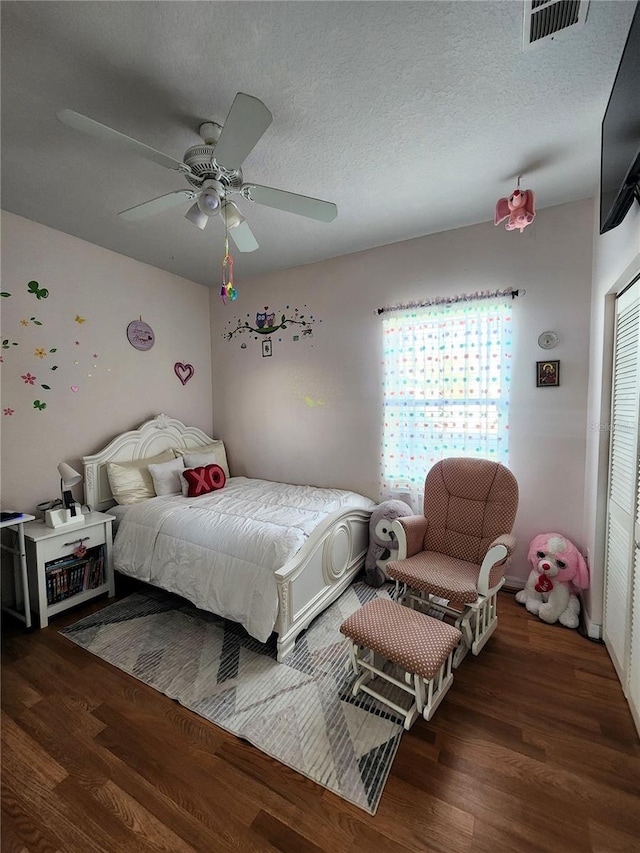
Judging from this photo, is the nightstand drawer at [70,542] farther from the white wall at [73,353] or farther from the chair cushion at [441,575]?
the chair cushion at [441,575]

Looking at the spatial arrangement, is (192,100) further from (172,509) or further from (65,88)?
(172,509)

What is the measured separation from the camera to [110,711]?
1.63 meters

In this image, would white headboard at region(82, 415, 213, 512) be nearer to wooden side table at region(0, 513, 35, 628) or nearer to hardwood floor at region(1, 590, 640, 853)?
wooden side table at region(0, 513, 35, 628)

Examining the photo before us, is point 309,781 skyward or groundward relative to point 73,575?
groundward

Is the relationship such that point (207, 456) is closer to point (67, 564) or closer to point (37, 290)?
point (67, 564)

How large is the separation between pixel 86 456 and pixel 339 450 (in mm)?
2187

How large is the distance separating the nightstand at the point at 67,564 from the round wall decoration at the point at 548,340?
3423 mm

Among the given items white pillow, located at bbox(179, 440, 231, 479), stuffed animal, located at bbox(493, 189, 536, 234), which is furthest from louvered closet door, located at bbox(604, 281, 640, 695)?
white pillow, located at bbox(179, 440, 231, 479)

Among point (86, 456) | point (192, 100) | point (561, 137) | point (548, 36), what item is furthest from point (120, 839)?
point (561, 137)

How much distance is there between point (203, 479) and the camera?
307 cm

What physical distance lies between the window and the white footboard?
0.58 m

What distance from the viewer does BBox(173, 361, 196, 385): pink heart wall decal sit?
12.0 ft

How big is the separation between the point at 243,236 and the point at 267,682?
2.45 meters

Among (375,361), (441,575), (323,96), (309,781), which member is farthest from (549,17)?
(309,781)
